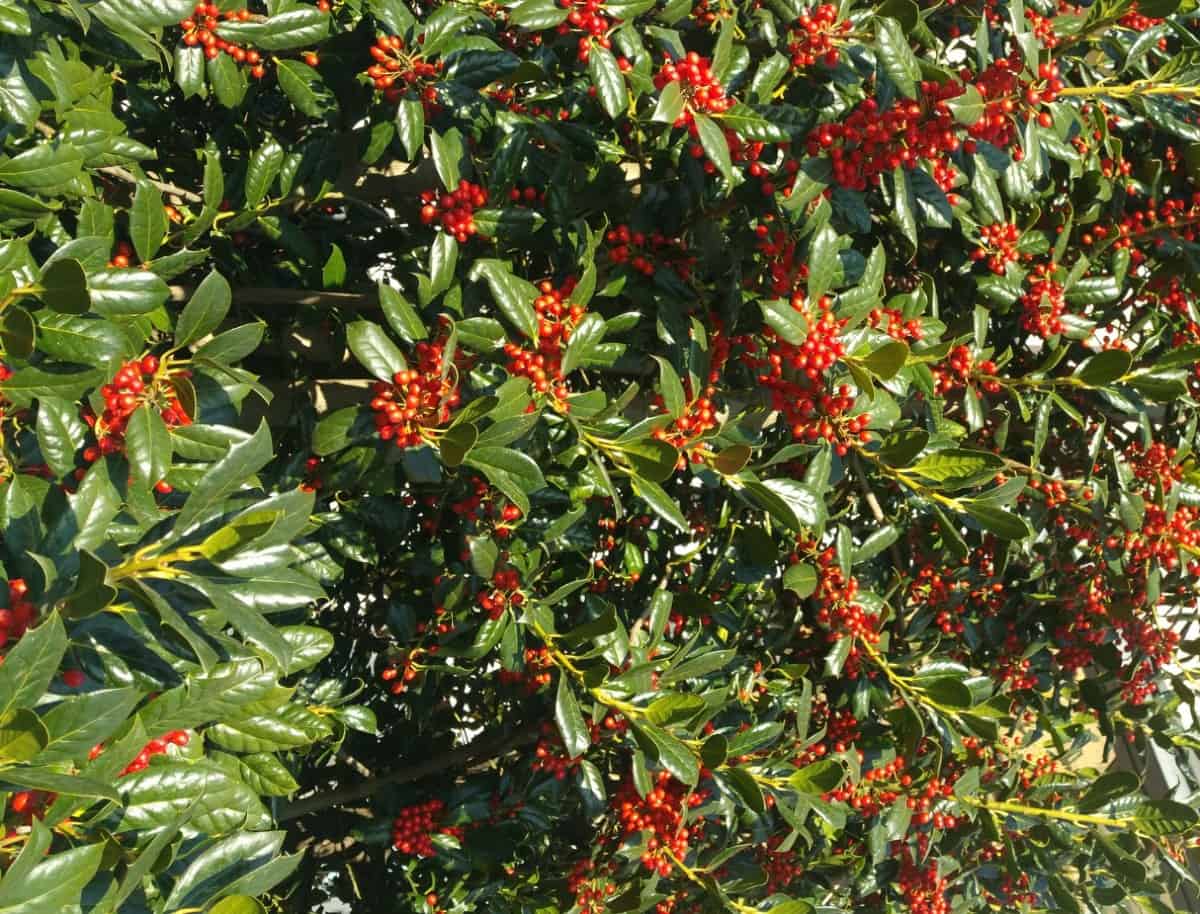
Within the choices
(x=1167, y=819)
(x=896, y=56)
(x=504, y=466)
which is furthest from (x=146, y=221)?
(x=1167, y=819)

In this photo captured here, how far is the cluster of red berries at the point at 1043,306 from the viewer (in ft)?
9.15

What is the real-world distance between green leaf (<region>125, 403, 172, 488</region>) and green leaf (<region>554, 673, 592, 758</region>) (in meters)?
0.93

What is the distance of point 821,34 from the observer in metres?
2.09

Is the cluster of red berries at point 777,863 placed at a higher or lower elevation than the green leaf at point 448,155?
lower

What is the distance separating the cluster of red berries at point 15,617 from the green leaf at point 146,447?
0.67ft

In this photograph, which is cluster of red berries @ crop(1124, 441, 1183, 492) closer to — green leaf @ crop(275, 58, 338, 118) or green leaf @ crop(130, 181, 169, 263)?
green leaf @ crop(275, 58, 338, 118)

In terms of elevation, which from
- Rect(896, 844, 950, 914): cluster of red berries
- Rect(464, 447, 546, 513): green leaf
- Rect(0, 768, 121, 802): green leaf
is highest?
Rect(0, 768, 121, 802): green leaf

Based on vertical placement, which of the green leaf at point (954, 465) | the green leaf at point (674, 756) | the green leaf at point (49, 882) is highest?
the green leaf at point (49, 882)

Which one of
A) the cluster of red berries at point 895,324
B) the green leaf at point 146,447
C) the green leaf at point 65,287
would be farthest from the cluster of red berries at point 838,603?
the green leaf at point 65,287

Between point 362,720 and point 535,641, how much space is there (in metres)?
0.39

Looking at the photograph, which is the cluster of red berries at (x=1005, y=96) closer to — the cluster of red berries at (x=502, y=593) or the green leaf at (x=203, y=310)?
the cluster of red berries at (x=502, y=593)

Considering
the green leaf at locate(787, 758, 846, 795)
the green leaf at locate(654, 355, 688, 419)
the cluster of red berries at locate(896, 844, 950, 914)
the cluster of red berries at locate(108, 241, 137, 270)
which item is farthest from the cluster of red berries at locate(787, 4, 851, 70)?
the cluster of red berries at locate(896, 844, 950, 914)

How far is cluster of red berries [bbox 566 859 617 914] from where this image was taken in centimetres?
265

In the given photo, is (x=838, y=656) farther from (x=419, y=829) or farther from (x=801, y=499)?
(x=419, y=829)
